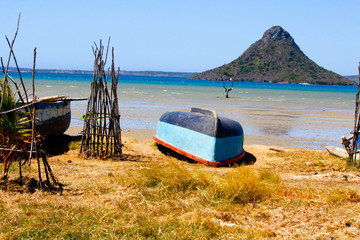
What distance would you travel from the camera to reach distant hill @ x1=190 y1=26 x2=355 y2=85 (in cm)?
11744

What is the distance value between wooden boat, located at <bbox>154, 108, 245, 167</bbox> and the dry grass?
194 centimetres

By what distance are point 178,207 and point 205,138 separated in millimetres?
3505

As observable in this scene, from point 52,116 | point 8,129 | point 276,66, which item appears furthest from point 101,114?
point 276,66

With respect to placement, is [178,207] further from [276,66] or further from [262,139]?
[276,66]

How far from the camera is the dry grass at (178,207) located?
12.9 ft

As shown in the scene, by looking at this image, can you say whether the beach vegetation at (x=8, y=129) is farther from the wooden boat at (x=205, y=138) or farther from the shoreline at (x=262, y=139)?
the shoreline at (x=262, y=139)

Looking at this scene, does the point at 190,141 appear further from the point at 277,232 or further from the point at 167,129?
the point at 277,232

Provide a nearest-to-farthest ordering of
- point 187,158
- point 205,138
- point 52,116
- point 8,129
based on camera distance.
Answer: point 8,129 < point 205,138 < point 187,158 < point 52,116

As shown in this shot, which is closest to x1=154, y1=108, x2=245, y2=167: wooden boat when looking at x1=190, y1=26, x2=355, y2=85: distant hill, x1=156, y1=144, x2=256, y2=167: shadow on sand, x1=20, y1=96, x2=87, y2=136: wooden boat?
x1=156, y1=144, x2=256, y2=167: shadow on sand

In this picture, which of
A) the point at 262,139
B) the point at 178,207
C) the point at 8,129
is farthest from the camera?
the point at 262,139

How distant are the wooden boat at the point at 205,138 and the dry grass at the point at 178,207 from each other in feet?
→ 6.37

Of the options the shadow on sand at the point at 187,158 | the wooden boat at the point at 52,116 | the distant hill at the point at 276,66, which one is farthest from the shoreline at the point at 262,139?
the distant hill at the point at 276,66

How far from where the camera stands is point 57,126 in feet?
32.1

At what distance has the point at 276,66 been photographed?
12344cm
